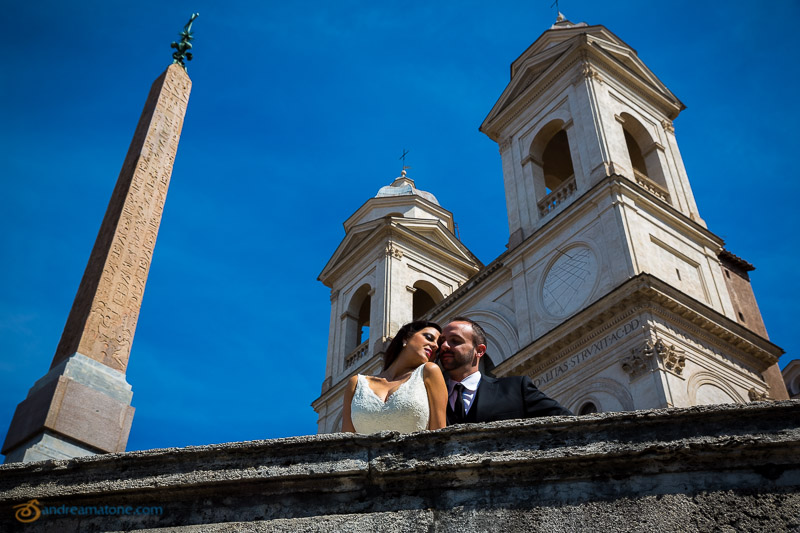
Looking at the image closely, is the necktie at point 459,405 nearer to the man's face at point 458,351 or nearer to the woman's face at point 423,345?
the man's face at point 458,351

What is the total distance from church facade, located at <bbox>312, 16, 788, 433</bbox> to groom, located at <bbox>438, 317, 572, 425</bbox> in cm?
1126

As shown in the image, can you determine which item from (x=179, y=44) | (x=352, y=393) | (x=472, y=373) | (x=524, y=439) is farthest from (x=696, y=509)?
(x=179, y=44)

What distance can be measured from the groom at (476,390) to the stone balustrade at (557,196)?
16206mm

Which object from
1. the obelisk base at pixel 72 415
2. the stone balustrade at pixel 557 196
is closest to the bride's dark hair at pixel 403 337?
the obelisk base at pixel 72 415

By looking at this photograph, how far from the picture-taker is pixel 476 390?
4531 mm

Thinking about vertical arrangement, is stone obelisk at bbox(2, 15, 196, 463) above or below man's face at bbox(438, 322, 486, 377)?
above

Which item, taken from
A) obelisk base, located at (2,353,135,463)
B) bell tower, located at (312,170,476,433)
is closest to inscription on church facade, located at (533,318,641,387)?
bell tower, located at (312,170,476,433)

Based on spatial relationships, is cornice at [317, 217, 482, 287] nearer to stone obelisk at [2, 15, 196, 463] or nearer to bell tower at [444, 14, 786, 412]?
bell tower at [444, 14, 786, 412]

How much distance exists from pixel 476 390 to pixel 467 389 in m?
0.06

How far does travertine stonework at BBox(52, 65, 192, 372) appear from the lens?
349 inches

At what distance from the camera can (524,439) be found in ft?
12.1

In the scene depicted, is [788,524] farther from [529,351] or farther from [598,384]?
[529,351]

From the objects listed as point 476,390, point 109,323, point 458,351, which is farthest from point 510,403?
point 109,323

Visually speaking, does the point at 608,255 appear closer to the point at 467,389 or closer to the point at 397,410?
the point at 467,389
